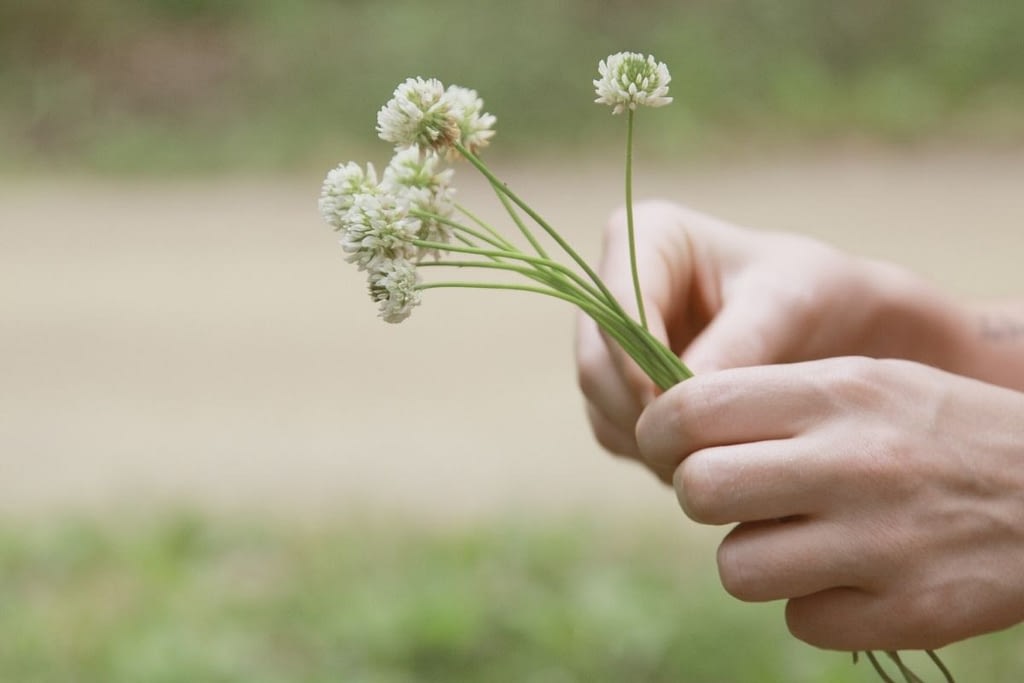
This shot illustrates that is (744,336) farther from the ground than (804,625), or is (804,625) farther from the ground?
(744,336)

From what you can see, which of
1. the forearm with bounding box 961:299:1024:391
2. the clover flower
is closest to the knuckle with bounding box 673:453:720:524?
the clover flower

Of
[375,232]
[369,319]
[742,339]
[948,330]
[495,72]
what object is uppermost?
[495,72]

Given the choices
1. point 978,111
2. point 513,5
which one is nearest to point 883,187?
point 978,111

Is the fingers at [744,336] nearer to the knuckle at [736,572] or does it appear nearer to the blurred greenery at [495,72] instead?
the knuckle at [736,572]

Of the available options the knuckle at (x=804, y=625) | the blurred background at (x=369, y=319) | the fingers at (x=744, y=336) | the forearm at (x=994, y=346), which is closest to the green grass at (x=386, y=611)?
the blurred background at (x=369, y=319)

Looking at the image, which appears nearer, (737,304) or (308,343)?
(737,304)

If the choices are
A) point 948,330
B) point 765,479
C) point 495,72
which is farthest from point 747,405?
point 495,72

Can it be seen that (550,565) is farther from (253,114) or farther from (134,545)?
(253,114)

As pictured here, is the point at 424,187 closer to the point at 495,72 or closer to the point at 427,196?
the point at 427,196
